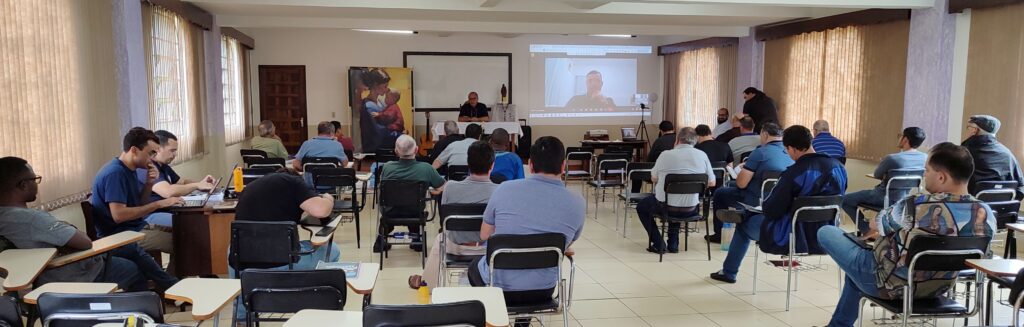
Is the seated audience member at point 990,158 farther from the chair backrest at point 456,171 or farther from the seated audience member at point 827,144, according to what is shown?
the chair backrest at point 456,171

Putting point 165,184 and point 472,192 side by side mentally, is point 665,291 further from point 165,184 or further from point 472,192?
point 165,184

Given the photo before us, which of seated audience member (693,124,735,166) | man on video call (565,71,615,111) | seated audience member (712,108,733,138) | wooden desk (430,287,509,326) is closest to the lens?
wooden desk (430,287,509,326)

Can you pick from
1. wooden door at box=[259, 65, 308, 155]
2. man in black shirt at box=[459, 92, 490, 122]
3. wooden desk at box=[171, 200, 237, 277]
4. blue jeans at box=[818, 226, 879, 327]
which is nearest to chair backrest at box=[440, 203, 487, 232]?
wooden desk at box=[171, 200, 237, 277]

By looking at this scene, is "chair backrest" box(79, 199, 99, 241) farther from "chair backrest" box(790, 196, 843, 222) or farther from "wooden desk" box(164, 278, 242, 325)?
"chair backrest" box(790, 196, 843, 222)

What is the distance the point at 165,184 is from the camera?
4.65 m

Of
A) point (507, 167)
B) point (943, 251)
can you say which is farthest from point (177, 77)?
point (943, 251)

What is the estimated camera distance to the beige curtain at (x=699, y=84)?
38.1ft

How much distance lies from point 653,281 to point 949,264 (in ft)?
7.57

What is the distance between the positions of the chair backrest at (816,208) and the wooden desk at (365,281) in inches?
104

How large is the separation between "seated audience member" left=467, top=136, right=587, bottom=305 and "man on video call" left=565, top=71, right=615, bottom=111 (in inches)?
426

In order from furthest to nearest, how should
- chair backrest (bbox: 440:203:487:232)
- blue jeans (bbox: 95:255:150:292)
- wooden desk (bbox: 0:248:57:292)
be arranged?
chair backrest (bbox: 440:203:487:232) < blue jeans (bbox: 95:255:150:292) < wooden desk (bbox: 0:248:57:292)

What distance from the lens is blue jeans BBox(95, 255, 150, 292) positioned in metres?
3.71

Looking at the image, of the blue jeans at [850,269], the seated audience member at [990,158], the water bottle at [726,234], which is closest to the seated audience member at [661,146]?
the water bottle at [726,234]

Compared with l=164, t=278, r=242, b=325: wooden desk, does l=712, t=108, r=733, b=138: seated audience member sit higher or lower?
higher
